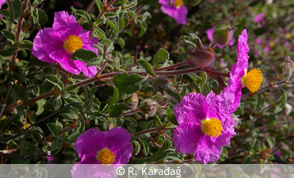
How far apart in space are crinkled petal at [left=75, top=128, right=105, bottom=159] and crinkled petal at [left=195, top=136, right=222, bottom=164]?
404 mm

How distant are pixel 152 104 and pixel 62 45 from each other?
428 mm

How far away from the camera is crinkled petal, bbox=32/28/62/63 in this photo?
119 centimetres

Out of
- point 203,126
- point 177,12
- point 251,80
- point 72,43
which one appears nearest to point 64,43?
point 72,43

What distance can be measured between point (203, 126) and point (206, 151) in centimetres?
9

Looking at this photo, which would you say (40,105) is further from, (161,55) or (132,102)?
(161,55)

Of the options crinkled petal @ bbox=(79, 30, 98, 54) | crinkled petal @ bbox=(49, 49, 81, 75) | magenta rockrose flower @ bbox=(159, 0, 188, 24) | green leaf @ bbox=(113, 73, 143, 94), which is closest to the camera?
green leaf @ bbox=(113, 73, 143, 94)

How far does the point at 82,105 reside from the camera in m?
1.29

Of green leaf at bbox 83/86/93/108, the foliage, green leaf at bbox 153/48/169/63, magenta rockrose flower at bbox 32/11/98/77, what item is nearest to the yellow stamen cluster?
the foliage

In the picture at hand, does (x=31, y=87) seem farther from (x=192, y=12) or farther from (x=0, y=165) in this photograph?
(x=192, y=12)

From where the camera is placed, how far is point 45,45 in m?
1.21

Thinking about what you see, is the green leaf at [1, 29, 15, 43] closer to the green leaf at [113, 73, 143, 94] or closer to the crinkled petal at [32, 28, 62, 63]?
the crinkled petal at [32, 28, 62, 63]

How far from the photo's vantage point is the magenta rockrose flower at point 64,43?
1.17 meters

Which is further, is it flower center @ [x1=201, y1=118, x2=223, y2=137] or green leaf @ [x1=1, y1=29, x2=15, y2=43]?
green leaf @ [x1=1, y1=29, x2=15, y2=43]

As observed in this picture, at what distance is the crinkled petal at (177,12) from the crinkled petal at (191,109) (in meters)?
1.17
